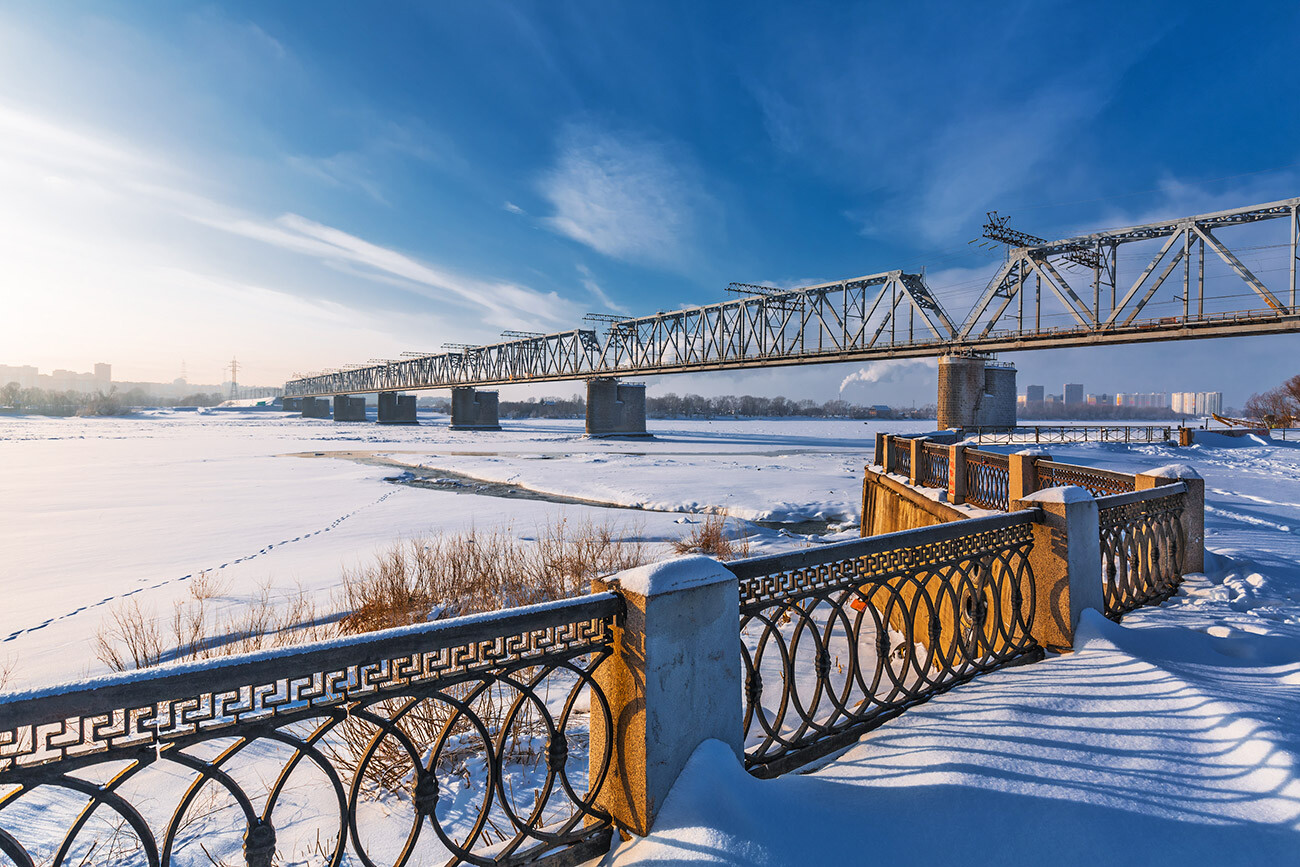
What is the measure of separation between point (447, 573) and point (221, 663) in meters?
8.45

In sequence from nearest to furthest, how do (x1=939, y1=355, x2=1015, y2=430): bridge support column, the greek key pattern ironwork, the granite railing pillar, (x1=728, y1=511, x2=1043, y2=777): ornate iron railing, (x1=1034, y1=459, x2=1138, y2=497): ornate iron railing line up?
1. (x1=728, y1=511, x2=1043, y2=777): ornate iron railing
2. the greek key pattern ironwork
3. (x1=1034, y1=459, x2=1138, y2=497): ornate iron railing
4. the granite railing pillar
5. (x1=939, y1=355, x2=1015, y2=430): bridge support column

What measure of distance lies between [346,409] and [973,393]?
11475 centimetres

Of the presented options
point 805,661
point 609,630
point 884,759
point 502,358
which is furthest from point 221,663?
point 502,358

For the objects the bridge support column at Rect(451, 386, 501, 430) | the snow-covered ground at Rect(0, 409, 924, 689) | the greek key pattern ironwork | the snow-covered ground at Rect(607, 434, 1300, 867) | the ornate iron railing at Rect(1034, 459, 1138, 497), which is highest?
the bridge support column at Rect(451, 386, 501, 430)

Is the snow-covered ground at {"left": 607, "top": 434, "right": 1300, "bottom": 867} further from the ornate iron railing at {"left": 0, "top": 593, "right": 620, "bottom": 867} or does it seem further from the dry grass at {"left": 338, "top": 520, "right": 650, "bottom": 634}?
the dry grass at {"left": 338, "top": 520, "right": 650, "bottom": 634}

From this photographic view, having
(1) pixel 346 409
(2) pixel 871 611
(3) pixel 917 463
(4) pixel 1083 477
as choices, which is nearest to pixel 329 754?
(2) pixel 871 611

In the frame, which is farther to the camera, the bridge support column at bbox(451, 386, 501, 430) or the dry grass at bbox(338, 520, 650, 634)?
the bridge support column at bbox(451, 386, 501, 430)

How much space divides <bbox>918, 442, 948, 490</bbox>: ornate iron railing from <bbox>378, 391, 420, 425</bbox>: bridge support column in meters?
106

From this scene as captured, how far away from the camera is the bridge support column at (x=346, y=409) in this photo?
382 ft

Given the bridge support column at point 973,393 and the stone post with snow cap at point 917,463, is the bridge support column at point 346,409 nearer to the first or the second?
the bridge support column at point 973,393

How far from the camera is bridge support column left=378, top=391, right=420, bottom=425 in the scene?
10662cm

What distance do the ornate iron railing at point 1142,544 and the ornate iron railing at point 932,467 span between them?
6.19 metres

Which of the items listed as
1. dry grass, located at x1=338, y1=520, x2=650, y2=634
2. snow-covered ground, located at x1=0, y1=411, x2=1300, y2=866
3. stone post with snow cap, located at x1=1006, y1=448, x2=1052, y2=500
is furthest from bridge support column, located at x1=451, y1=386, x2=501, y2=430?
stone post with snow cap, located at x1=1006, y1=448, x2=1052, y2=500

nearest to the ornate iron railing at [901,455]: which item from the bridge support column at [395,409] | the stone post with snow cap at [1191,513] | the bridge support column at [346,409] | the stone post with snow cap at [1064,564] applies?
the stone post with snow cap at [1191,513]
